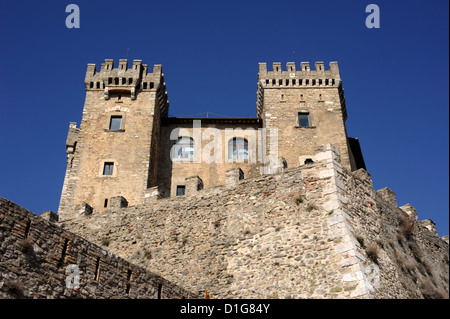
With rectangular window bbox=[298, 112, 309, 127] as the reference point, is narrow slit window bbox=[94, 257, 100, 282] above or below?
below

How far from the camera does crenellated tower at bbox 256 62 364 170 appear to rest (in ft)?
98.6

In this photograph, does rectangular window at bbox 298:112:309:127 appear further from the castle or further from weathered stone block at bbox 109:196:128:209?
weathered stone block at bbox 109:196:128:209

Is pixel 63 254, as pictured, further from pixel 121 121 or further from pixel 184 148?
pixel 184 148

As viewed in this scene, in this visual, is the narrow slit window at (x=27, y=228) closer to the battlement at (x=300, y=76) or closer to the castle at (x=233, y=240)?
the castle at (x=233, y=240)

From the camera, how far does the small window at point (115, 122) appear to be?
99.9 feet

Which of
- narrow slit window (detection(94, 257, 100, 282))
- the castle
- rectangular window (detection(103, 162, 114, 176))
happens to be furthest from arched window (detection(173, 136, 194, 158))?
narrow slit window (detection(94, 257, 100, 282))

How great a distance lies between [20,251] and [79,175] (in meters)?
18.5

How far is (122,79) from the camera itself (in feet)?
105

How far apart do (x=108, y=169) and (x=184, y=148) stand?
515 centimetres

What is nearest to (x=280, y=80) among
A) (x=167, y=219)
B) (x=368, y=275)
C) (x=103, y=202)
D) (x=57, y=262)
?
(x=103, y=202)

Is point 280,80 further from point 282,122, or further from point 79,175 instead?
point 79,175

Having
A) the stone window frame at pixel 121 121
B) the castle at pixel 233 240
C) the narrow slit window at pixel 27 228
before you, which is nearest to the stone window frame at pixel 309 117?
the castle at pixel 233 240

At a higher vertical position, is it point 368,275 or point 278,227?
point 278,227
